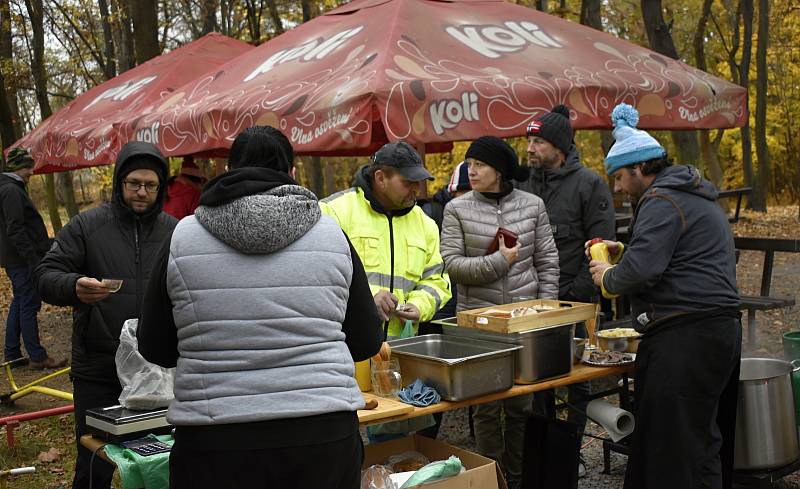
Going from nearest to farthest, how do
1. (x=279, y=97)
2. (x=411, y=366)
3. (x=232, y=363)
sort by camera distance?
(x=232, y=363), (x=411, y=366), (x=279, y=97)

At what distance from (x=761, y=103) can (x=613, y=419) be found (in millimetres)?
17668

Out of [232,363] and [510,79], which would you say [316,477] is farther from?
[510,79]

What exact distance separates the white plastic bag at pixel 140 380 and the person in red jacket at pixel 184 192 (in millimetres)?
4054

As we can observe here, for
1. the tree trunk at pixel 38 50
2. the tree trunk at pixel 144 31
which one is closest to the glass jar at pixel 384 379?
the tree trunk at pixel 144 31

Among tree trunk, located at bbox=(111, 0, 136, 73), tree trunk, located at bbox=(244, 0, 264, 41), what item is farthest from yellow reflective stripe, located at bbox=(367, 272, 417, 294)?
tree trunk, located at bbox=(244, 0, 264, 41)

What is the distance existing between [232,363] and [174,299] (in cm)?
25

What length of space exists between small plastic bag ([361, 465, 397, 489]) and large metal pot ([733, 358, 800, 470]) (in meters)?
2.01

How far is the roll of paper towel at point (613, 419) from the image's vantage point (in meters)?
4.15

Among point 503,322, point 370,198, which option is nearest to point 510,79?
point 370,198

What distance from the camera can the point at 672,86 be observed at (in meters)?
6.04

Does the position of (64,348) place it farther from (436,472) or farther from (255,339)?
(255,339)

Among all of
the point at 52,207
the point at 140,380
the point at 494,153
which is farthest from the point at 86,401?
the point at 52,207

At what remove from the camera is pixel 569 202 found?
203 inches

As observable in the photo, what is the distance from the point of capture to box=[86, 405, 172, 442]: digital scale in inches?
124
